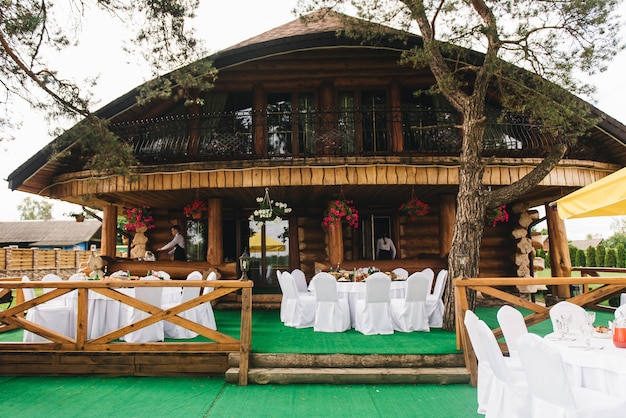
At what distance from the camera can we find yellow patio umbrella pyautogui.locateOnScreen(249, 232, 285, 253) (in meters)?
12.5

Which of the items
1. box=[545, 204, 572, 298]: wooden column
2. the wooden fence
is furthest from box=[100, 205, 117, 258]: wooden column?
the wooden fence

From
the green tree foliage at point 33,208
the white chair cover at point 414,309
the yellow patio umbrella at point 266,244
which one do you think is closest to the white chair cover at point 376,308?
the white chair cover at point 414,309

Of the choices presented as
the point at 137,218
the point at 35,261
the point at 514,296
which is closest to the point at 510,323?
the point at 514,296

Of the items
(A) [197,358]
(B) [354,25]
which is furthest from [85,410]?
(B) [354,25]

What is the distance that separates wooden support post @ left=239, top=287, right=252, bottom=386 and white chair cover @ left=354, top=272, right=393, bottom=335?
2.24m

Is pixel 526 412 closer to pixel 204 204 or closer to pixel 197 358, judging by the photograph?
pixel 197 358

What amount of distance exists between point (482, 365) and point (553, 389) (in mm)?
1336

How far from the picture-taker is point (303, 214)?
12164 millimetres

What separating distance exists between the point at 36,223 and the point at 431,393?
41501mm

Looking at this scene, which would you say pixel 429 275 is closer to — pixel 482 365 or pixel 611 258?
pixel 482 365

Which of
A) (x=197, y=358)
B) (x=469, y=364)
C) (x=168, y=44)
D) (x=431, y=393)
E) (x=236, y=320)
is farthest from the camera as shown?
(x=236, y=320)

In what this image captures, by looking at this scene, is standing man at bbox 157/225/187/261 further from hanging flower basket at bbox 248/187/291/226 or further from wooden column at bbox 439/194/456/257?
wooden column at bbox 439/194/456/257

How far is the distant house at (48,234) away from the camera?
3562 cm

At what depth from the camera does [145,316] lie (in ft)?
22.3
